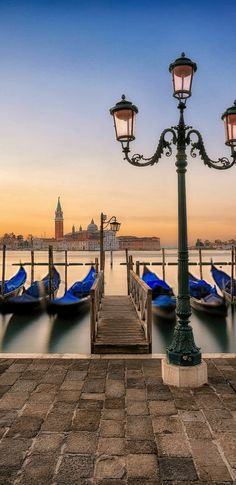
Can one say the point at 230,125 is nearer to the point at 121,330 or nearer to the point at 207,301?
the point at 121,330

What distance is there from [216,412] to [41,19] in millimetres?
7495

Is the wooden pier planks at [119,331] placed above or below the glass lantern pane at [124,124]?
below

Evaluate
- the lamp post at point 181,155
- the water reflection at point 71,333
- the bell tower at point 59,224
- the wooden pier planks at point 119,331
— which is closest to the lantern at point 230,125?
the lamp post at point 181,155

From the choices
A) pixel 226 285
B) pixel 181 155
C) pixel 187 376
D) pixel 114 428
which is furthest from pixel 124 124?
pixel 226 285

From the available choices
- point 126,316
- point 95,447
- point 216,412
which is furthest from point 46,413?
point 126,316

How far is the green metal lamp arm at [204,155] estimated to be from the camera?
439 centimetres

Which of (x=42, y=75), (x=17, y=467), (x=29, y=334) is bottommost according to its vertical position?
(x=29, y=334)

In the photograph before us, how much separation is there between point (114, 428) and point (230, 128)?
351 cm

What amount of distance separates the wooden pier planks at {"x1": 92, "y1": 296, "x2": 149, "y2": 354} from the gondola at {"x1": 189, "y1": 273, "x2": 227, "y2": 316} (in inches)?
173

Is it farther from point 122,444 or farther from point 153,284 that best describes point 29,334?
point 122,444

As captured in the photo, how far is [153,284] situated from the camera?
15.3m

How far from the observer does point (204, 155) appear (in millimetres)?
4488

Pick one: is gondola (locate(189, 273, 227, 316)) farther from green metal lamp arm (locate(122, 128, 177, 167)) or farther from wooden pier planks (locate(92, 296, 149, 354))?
green metal lamp arm (locate(122, 128, 177, 167))

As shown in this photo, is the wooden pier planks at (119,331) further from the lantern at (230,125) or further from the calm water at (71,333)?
the lantern at (230,125)
